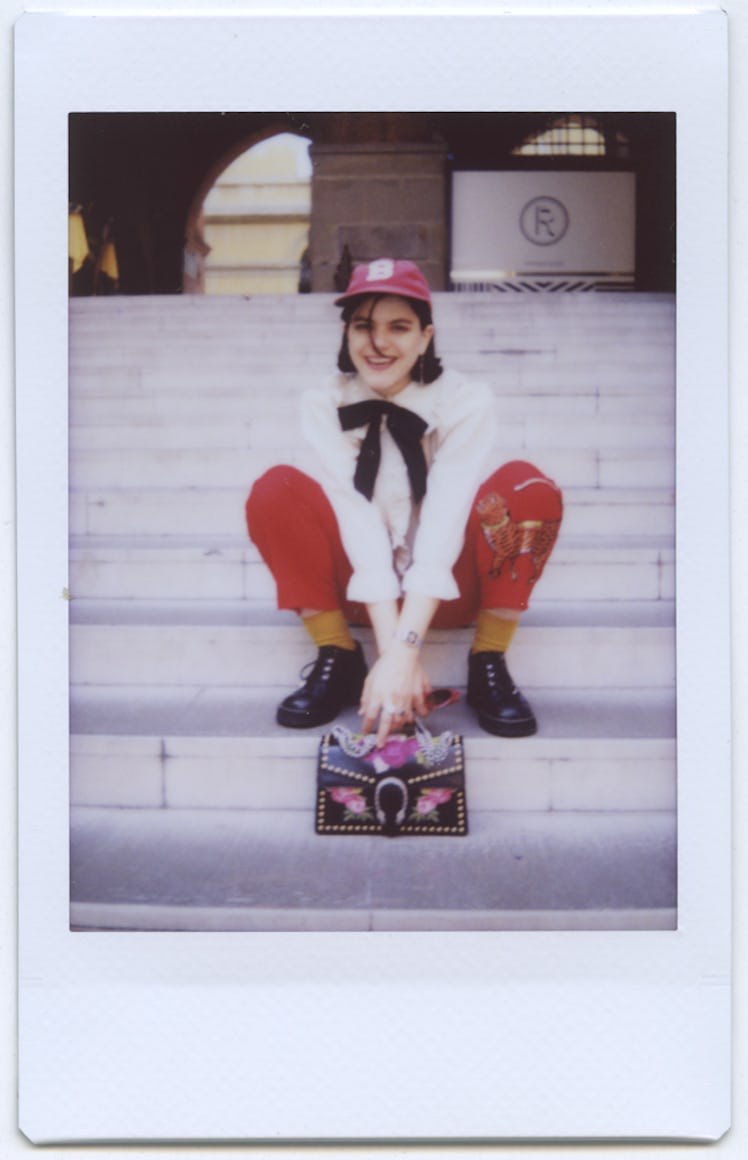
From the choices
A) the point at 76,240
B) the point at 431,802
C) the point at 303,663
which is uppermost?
the point at 76,240

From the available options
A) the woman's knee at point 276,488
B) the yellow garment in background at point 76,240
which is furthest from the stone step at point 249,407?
the yellow garment in background at point 76,240

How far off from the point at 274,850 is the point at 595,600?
0.75m

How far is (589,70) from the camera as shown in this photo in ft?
4.49

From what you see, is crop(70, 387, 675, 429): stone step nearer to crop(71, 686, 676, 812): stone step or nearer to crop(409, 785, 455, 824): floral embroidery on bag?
crop(71, 686, 676, 812): stone step

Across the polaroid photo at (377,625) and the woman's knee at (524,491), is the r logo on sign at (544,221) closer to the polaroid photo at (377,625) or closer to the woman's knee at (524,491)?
the polaroid photo at (377,625)

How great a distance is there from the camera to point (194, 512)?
1.49m

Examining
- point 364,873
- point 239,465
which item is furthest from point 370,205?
point 364,873

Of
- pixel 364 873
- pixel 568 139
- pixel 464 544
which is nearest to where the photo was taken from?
pixel 364 873

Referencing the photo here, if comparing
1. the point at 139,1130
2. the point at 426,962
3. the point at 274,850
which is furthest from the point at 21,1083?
the point at 426,962

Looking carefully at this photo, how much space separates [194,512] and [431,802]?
2.20 ft

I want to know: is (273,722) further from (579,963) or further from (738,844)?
(738,844)

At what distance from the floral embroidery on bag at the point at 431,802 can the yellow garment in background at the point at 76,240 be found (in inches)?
43.5

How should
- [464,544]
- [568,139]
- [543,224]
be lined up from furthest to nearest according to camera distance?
[568,139] < [543,224] < [464,544]

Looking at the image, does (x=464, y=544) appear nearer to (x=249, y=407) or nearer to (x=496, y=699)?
(x=496, y=699)
